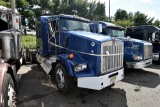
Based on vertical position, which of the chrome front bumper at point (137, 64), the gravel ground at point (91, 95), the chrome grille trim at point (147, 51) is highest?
the chrome grille trim at point (147, 51)

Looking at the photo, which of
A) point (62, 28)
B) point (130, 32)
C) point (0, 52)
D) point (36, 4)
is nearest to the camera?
point (0, 52)

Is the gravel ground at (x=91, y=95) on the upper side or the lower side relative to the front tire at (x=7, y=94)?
Answer: lower

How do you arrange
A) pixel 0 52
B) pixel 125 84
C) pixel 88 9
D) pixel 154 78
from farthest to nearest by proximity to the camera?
pixel 88 9
pixel 154 78
pixel 125 84
pixel 0 52

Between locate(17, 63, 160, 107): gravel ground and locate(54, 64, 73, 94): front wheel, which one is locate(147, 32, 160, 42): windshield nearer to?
locate(17, 63, 160, 107): gravel ground

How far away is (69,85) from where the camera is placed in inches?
188

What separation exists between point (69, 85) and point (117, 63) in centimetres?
168

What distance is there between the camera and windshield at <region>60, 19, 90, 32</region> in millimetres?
5555

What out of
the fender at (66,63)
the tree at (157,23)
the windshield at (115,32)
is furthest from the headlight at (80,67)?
the tree at (157,23)

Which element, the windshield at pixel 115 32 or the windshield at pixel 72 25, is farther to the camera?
the windshield at pixel 115 32

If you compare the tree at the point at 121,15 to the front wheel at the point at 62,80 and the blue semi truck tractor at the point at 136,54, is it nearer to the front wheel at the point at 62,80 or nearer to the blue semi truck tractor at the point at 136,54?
the blue semi truck tractor at the point at 136,54

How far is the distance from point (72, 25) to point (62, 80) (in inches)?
80.0

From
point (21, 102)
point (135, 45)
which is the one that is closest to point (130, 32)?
point (135, 45)

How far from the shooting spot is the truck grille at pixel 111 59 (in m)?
4.49

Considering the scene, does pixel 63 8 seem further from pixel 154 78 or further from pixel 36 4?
pixel 154 78
